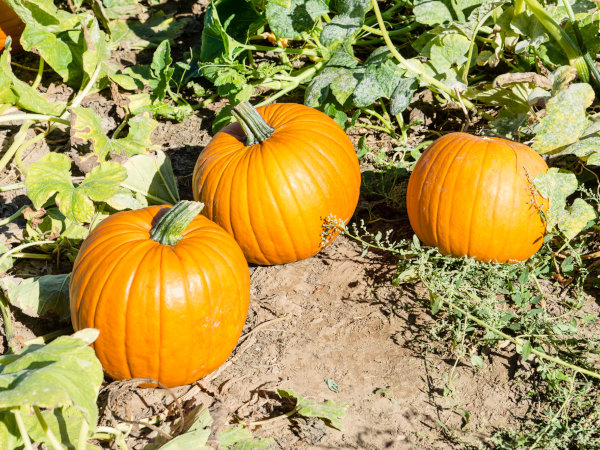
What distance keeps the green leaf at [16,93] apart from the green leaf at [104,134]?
48 cm

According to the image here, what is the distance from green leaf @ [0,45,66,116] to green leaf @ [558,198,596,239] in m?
3.08

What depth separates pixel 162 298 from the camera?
2475 mm

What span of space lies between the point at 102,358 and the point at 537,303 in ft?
6.14

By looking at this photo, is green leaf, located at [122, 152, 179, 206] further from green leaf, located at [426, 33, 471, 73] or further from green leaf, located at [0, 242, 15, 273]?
green leaf, located at [426, 33, 471, 73]

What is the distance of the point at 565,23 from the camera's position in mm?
3430

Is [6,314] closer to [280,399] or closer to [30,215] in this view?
[30,215]

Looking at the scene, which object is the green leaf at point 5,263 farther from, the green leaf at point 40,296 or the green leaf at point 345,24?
the green leaf at point 345,24

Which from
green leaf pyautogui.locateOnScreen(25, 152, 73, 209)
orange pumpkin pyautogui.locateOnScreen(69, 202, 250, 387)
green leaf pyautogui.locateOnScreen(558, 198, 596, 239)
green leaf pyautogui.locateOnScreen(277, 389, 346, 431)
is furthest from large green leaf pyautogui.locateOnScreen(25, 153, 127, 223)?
green leaf pyautogui.locateOnScreen(558, 198, 596, 239)

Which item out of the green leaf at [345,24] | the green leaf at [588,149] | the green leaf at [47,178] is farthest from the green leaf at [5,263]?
the green leaf at [588,149]

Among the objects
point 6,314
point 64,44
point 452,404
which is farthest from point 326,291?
point 64,44

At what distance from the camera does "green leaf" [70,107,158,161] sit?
3.53 m

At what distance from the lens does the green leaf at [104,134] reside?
3529 mm

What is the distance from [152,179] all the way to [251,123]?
784 millimetres

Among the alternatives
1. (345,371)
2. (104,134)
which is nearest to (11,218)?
(104,134)
